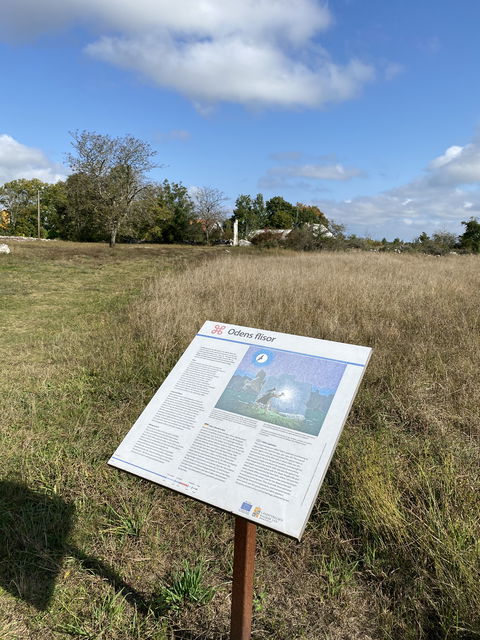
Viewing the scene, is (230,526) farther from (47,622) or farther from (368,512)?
(47,622)

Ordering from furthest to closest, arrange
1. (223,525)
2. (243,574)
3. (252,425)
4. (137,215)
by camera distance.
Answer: (137,215) < (223,525) < (252,425) < (243,574)

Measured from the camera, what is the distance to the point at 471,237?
32.1m

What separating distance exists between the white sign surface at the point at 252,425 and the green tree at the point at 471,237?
33.9m

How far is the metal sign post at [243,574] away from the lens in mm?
1523

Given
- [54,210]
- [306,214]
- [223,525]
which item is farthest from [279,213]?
[223,525]

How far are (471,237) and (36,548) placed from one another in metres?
36.6

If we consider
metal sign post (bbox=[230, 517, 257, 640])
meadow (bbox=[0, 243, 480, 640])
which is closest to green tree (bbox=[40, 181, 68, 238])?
meadow (bbox=[0, 243, 480, 640])

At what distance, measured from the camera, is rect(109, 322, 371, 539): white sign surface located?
146 cm

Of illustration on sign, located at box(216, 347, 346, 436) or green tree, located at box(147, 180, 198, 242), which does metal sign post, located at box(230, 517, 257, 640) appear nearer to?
illustration on sign, located at box(216, 347, 346, 436)

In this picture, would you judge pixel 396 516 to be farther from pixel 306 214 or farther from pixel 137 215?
pixel 306 214

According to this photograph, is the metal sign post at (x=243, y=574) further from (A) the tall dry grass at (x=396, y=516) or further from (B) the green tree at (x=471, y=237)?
(B) the green tree at (x=471, y=237)

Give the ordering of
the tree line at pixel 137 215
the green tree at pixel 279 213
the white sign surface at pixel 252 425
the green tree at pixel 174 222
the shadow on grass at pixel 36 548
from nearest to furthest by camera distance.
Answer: the white sign surface at pixel 252 425 → the shadow on grass at pixel 36 548 → the tree line at pixel 137 215 → the green tree at pixel 174 222 → the green tree at pixel 279 213

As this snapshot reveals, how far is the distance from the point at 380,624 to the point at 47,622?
5.32 feet

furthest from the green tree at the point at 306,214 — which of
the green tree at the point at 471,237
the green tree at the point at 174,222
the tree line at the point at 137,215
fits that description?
the green tree at the point at 471,237
